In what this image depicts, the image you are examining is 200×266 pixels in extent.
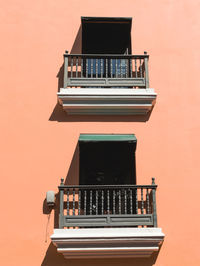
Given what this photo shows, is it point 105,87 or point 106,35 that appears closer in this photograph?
point 105,87

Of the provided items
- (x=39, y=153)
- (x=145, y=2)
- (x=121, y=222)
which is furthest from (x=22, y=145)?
(x=145, y=2)

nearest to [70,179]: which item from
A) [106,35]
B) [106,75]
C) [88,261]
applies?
[88,261]

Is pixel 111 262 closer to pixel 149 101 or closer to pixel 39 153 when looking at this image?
pixel 39 153

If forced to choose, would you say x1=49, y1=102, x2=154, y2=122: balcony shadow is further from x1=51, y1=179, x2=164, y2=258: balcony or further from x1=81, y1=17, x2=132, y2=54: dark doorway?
x1=81, y1=17, x2=132, y2=54: dark doorway

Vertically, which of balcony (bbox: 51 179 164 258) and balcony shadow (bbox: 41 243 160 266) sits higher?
balcony (bbox: 51 179 164 258)

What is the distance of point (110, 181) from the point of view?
24.8ft

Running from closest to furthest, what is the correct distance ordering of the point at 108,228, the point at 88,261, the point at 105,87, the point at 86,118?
the point at 108,228 < the point at 88,261 < the point at 86,118 < the point at 105,87

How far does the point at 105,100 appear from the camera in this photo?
25.8ft

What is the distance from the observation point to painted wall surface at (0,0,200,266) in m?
7.11

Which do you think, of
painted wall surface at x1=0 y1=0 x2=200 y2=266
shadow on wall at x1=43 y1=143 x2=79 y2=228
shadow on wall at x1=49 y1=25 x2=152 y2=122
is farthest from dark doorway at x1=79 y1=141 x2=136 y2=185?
shadow on wall at x1=49 y1=25 x2=152 y2=122

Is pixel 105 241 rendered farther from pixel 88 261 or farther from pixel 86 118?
pixel 86 118

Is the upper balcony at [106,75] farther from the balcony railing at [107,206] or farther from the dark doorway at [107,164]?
the balcony railing at [107,206]

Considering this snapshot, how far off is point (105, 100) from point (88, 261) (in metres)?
3.52

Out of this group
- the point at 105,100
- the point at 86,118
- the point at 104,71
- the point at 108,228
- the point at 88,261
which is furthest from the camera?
the point at 104,71
